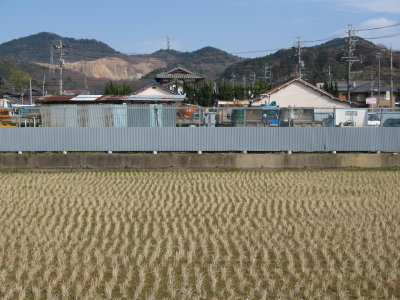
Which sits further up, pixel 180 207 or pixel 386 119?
pixel 386 119

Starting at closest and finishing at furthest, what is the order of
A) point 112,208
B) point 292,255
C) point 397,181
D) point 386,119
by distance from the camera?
point 292,255
point 112,208
point 397,181
point 386,119

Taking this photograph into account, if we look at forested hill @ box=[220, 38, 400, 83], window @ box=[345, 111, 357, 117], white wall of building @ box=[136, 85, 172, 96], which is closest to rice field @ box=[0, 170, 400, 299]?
window @ box=[345, 111, 357, 117]

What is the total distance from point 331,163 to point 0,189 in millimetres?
9887

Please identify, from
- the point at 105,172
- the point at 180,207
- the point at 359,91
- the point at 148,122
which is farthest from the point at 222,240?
the point at 359,91

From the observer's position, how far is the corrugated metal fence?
17.0m

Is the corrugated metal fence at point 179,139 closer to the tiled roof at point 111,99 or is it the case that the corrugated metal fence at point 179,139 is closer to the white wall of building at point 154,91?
the tiled roof at point 111,99

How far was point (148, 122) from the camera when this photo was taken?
17625 mm

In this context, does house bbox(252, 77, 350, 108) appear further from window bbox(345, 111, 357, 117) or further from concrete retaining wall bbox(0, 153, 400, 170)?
concrete retaining wall bbox(0, 153, 400, 170)

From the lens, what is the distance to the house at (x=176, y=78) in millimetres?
48094

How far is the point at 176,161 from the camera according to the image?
53.9 ft

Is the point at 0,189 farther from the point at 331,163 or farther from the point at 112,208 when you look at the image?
the point at 331,163

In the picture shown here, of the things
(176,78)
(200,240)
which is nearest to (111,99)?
(200,240)

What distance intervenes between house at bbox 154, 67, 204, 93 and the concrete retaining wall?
1246 inches

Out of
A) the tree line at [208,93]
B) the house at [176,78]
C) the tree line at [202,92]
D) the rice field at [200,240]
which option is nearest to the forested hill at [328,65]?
the tree line at [208,93]
